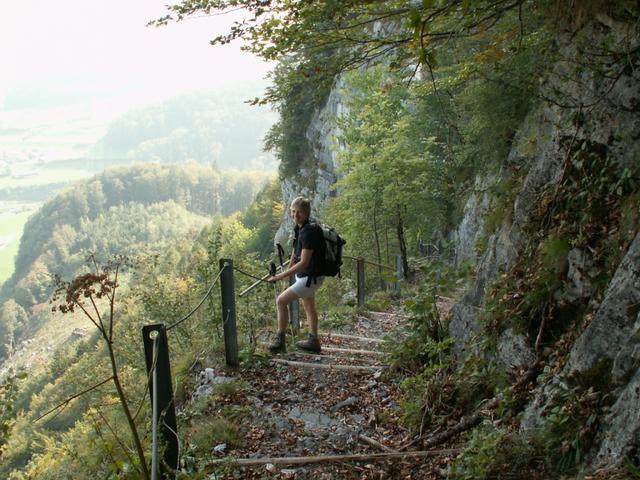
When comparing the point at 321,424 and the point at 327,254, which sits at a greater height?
the point at 327,254

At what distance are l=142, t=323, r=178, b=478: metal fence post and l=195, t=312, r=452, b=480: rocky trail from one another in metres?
0.43

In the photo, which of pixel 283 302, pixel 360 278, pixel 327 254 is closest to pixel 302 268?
pixel 327 254

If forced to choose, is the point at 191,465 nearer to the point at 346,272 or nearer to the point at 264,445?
the point at 264,445

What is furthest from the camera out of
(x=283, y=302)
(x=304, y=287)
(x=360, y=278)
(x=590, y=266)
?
(x=360, y=278)

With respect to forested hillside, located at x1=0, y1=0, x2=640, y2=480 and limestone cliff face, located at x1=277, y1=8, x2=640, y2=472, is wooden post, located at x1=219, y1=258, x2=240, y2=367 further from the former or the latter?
limestone cliff face, located at x1=277, y1=8, x2=640, y2=472

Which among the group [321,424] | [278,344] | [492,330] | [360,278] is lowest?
[360,278]

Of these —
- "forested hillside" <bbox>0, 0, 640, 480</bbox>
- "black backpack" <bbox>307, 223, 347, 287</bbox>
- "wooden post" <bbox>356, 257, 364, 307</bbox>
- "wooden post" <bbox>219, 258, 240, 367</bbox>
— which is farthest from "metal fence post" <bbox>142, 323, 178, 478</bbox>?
"wooden post" <bbox>356, 257, 364, 307</bbox>

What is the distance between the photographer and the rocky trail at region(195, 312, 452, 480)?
12.7 ft

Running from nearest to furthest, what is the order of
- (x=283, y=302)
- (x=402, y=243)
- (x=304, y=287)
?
(x=304, y=287), (x=283, y=302), (x=402, y=243)

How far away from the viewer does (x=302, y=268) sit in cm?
608

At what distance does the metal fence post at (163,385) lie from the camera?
3.39m

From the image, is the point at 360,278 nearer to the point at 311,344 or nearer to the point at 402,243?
the point at 311,344

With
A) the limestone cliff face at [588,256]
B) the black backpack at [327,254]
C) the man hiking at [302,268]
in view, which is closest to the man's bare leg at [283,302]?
the man hiking at [302,268]

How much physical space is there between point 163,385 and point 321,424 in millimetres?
1837
